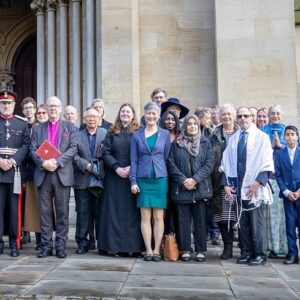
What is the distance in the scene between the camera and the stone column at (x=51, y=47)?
1055cm

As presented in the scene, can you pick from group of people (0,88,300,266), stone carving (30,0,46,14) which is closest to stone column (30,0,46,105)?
stone carving (30,0,46,14)

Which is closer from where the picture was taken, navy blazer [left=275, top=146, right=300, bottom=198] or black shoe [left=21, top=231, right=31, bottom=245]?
navy blazer [left=275, top=146, right=300, bottom=198]

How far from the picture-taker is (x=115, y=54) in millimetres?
9672

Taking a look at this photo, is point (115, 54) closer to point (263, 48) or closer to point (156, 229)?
point (263, 48)

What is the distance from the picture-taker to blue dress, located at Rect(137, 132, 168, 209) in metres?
6.03

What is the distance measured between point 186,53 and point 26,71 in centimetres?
502

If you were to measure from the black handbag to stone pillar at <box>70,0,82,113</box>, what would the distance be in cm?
385

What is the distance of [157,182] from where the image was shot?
6074 millimetres

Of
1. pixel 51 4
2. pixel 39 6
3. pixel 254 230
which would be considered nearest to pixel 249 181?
pixel 254 230

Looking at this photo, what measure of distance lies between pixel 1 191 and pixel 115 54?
4.27 metres

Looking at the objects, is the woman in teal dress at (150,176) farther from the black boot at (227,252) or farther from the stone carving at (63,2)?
the stone carving at (63,2)

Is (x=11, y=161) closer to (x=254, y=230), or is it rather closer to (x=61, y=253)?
(x=61, y=253)

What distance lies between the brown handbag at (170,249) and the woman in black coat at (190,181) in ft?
Answer: 0.31

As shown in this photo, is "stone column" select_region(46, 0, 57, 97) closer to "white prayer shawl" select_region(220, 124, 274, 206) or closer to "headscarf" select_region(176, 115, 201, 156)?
"headscarf" select_region(176, 115, 201, 156)
